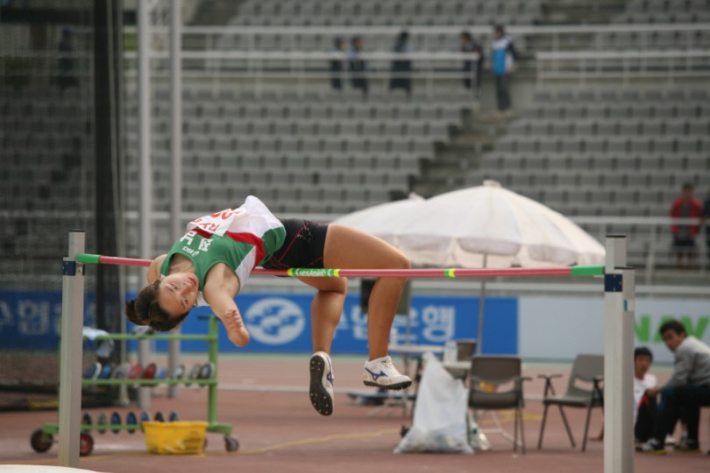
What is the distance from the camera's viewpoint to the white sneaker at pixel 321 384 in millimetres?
6531

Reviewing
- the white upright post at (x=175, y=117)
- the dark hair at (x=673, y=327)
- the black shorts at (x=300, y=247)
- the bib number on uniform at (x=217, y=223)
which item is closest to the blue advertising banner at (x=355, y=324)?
the white upright post at (x=175, y=117)

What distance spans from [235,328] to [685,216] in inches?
587

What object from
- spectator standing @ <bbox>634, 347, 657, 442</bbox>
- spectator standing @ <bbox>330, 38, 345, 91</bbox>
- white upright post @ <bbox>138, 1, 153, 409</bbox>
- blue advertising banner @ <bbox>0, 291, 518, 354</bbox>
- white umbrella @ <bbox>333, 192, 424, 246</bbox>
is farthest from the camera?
spectator standing @ <bbox>330, 38, 345, 91</bbox>

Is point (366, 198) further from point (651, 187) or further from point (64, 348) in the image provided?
point (64, 348)

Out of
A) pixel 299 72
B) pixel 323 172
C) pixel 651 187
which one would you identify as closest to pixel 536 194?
pixel 651 187

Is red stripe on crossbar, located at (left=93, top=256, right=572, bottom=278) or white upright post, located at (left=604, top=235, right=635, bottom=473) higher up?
red stripe on crossbar, located at (left=93, top=256, right=572, bottom=278)

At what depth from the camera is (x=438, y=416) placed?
34.8ft

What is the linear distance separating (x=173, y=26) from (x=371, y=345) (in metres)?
8.40

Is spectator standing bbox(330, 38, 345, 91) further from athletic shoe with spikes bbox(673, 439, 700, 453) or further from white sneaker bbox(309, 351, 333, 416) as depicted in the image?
white sneaker bbox(309, 351, 333, 416)

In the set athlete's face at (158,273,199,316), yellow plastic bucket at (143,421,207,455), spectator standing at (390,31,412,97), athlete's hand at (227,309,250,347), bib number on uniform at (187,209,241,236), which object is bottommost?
yellow plastic bucket at (143,421,207,455)

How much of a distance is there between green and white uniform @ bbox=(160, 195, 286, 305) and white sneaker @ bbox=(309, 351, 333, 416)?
0.64 m

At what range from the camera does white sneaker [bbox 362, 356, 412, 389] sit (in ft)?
21.9

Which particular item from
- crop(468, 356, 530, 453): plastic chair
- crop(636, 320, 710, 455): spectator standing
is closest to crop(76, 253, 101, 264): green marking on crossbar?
crop(468, 356, 530, 453): plastic chair

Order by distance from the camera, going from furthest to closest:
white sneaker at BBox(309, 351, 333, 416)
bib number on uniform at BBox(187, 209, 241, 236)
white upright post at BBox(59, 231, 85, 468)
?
white upright post at BBox(59, 231, 85, 468) → white sneaker at BBox(309, 351, 333, 416) → bib number on uniform at BBox(187, 209, 241, 236)
